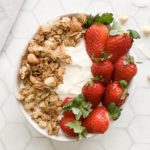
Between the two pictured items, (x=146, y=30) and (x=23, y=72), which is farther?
(x=146, y=30)

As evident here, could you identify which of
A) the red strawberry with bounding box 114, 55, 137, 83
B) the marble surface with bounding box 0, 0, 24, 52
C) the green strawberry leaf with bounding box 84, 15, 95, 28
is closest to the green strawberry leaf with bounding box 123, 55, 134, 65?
the red strawberry with bounding box 114, 55, 137, 83

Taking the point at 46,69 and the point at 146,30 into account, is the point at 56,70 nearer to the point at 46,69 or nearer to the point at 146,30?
the point at 46,69

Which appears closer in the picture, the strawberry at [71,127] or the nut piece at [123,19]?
the strawberry at [71,127]

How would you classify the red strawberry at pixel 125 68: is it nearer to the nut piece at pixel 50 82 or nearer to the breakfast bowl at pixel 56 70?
the breakfast bowl at pixel 56 70

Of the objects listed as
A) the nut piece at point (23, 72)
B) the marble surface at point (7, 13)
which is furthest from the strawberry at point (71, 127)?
the marble surface at point (7, 13)

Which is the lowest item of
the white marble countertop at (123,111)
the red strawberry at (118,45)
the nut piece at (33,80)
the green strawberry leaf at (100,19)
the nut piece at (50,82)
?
the white marble countertop at (123,111)

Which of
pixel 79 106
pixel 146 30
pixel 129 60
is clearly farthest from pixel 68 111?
pixel 146 30

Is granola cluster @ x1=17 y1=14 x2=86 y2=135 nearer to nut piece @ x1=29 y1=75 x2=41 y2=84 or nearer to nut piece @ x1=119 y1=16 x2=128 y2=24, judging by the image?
nut piece @ x1=29 y1=75 x2=41 y2=84

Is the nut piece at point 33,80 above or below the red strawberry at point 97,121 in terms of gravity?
above
